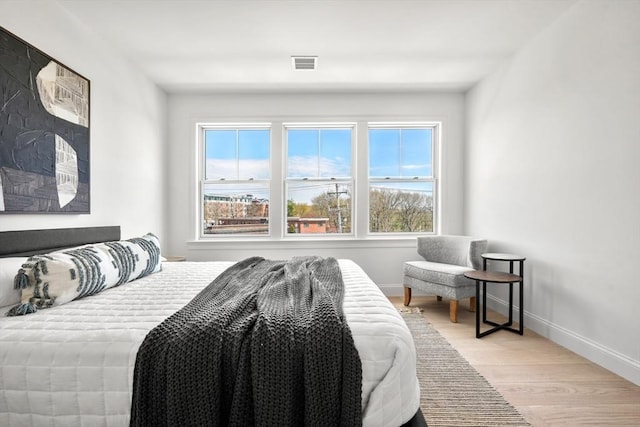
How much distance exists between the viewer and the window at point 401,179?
420 cm

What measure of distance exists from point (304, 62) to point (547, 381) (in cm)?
325

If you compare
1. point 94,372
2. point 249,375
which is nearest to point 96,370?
point 94,372

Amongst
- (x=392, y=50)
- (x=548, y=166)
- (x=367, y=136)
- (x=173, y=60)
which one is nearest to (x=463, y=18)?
(x=392, y=50)

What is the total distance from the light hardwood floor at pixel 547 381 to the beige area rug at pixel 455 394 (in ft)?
0.29

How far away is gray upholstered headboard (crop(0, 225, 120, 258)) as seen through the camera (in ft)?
6.06

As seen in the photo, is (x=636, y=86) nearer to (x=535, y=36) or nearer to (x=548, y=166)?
(x=548, y=166)

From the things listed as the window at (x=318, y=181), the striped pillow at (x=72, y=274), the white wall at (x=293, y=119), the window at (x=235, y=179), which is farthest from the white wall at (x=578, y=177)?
the striped pillow at (x=72, y=274)

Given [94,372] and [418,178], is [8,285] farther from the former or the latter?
[418,178]

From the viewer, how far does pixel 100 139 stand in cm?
274

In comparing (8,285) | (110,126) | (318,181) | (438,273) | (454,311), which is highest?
(110,126)

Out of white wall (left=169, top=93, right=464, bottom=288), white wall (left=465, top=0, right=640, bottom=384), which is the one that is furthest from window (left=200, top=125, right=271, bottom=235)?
white wall (left=465, top=0, right=640, bottom=384)

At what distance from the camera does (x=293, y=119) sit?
4023mm

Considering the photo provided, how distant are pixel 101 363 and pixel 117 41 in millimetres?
2883

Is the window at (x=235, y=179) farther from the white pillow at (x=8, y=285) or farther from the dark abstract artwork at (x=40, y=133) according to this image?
the white pillow at (x=8, y=285)
